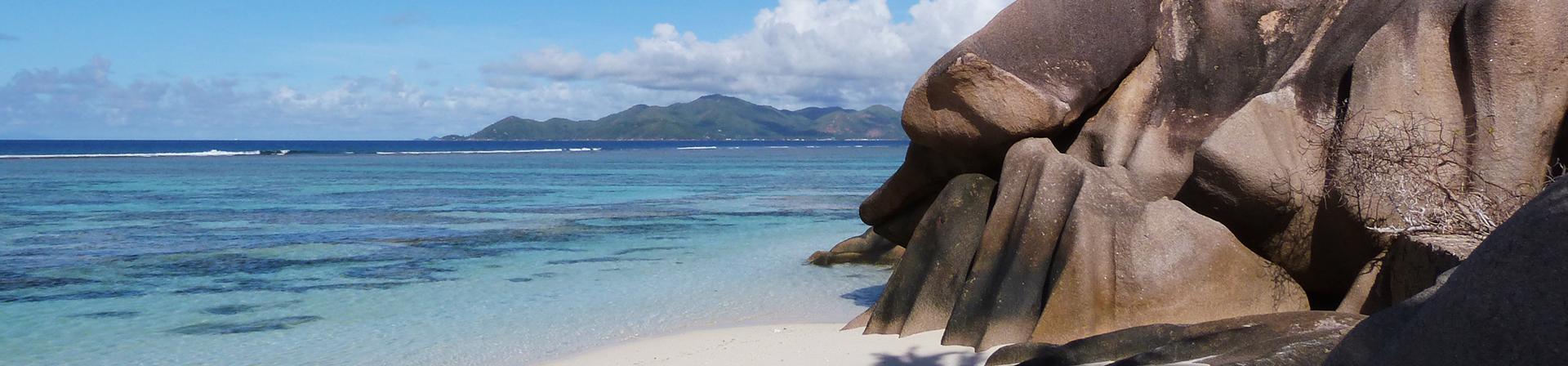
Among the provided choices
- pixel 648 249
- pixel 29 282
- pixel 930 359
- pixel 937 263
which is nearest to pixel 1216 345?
pixel 930 359

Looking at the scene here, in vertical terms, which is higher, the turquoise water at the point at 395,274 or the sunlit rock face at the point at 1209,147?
the sunlit rock face at the point at 1209,147

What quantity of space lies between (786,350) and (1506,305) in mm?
6711

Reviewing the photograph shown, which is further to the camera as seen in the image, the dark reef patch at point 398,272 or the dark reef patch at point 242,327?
the dark reef patch at point 398,272

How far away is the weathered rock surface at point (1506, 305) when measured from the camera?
3.04 metres

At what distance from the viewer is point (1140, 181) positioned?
876 centimetres

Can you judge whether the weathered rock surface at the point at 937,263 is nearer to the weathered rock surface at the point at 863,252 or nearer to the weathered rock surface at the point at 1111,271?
the weathered rock surface at the point at 1111,271

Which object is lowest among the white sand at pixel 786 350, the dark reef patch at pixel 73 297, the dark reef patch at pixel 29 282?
the dark reef patch at pixel 73 297

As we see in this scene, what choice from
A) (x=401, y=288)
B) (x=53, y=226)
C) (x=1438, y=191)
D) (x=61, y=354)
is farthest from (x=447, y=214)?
(x=1438, y=191)

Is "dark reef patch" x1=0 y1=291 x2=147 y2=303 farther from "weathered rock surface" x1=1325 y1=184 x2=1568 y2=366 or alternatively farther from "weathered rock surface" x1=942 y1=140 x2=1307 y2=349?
"weathered rock surface" x1=1325 y1=184 x2=1568 y2=366

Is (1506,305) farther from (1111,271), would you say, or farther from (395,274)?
(395,274)

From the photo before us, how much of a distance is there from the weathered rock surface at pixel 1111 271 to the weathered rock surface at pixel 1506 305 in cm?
451

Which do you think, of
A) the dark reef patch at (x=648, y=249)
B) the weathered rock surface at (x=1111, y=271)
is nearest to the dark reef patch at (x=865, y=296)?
A: the weathered rock surface at (x=1111, y=271)

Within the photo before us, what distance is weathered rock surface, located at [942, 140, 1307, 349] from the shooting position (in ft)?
26.6

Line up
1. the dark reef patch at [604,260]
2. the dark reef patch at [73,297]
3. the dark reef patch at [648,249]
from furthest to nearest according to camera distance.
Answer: the dark reef patch at [648,249]
the dark reef patch at [604,260]
the dark reef patch at [73,297]
